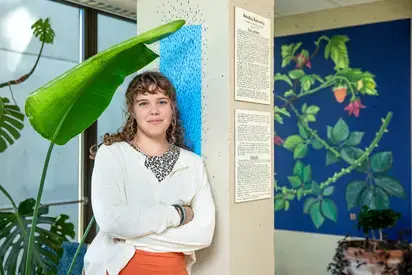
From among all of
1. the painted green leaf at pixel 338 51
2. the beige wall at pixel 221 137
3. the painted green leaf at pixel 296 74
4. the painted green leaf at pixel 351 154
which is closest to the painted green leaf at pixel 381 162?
the painted green leaf at pixel 351 154

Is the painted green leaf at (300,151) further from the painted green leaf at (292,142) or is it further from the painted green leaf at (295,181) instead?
the painted green leaf at (295,181)

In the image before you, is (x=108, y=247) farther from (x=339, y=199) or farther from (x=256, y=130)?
(x=339, y=199)

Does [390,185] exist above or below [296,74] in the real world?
below

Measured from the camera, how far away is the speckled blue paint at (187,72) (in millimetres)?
2061

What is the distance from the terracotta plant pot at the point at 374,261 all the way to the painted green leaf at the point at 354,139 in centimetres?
89

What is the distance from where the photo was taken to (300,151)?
4.47 m

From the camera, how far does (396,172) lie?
3994mm

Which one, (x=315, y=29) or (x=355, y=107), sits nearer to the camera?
(x=355, y=107)

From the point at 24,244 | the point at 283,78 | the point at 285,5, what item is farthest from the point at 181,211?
the point at 283,78

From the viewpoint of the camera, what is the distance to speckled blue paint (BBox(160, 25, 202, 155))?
6.76ft

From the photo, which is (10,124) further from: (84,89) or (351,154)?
(351,154)

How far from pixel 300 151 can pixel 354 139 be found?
50 cm

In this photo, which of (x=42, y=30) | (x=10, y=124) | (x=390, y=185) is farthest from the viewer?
(x=390, y=185)

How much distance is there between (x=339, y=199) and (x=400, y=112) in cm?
88
